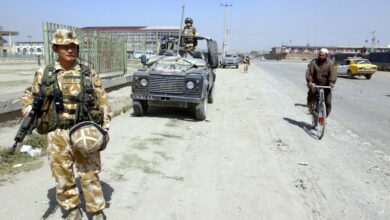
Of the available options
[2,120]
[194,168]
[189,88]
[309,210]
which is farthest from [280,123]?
[2,120]

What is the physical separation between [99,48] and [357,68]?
67.8ft

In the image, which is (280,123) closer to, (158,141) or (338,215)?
(158,141)

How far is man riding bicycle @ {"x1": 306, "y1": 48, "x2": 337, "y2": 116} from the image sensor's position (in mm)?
8008

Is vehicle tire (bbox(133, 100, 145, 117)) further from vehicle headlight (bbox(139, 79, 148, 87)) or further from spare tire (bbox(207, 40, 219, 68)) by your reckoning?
spare tire (bbox(207, 40, 219, 68))

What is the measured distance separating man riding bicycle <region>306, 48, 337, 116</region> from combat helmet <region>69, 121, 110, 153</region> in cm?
591

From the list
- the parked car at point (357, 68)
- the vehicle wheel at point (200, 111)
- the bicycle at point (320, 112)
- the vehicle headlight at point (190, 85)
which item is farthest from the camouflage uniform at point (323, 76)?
the parked car at point (357, 68)

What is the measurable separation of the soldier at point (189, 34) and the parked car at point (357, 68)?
790 inches

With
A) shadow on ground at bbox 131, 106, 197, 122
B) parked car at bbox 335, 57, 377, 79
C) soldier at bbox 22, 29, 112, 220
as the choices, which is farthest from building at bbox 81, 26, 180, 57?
parked car at bbox 335, 57, 377, 79

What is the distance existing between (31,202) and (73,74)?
5.35 ft

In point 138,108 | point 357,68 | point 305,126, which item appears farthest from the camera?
point 357,68

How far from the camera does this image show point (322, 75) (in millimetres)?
8125

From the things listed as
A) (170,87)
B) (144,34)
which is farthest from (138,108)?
(144,34)

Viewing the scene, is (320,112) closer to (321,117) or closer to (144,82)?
(321,117)

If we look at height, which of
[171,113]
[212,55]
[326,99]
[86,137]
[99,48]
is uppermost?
[99,48]
